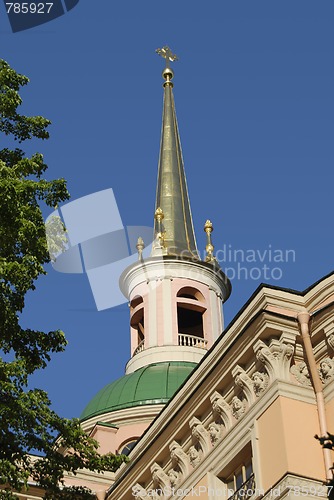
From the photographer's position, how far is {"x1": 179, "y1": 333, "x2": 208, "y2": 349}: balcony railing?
36.2m

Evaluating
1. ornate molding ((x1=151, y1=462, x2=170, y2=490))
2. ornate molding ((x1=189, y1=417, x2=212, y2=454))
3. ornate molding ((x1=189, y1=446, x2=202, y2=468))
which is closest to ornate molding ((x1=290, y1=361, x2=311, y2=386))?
ornate molding ((x1=189, y1=417, x2=212, y2=454))

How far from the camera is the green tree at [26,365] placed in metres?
14.4

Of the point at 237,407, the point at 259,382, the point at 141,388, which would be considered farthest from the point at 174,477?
the point at 141,388

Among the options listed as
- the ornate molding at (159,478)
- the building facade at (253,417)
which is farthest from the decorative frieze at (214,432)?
the ornate molding at (159,478)

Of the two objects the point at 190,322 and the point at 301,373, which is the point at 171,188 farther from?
the point at 301,373

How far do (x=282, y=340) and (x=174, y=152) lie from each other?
2913 centimetres

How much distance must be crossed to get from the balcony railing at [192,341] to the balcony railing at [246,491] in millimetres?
19096

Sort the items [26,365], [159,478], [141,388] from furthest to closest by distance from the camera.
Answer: [141,388] → [159,478] → [26,365]

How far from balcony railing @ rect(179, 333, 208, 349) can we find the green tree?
20418mm

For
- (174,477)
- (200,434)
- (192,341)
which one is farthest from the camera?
(192,341)

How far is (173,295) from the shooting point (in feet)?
122

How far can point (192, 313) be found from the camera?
39062 mm

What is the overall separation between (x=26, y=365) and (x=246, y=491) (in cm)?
432

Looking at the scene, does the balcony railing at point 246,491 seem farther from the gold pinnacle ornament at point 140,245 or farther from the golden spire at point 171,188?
the gold pinnacle ornament at point 140,245
